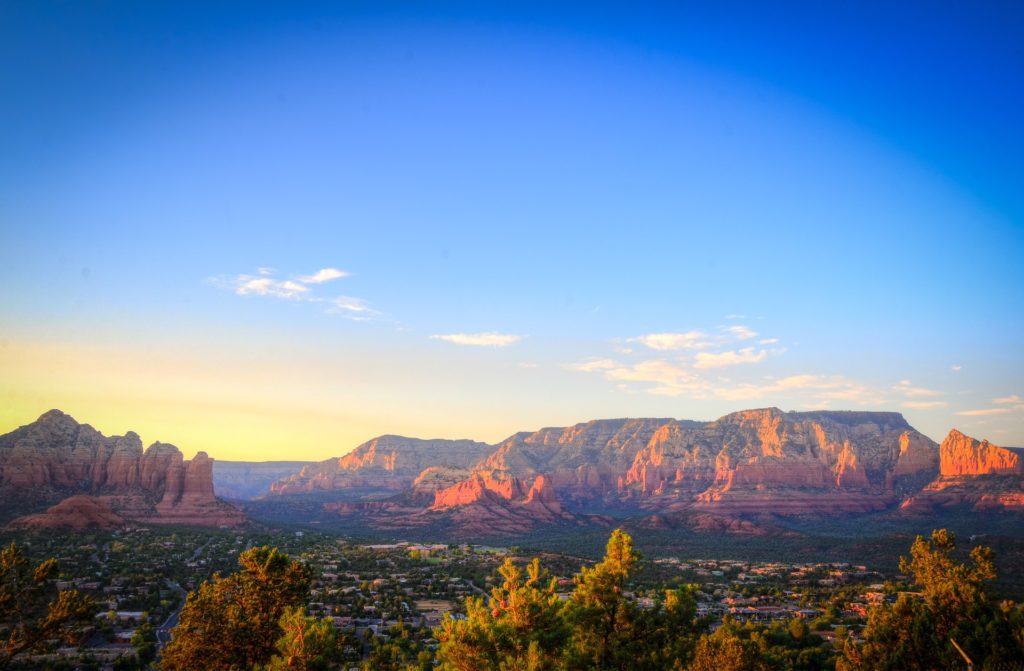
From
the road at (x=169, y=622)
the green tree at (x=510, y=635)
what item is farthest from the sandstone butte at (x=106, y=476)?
the green tree at (x=510, y=635)

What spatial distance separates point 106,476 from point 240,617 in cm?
13458

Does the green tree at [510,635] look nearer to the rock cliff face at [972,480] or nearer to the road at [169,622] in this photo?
the road at [169,622]

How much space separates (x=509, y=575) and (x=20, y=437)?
147651mm

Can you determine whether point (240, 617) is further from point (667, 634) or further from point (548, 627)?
point (667, 634)

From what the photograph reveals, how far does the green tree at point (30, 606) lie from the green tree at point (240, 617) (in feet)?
10.8

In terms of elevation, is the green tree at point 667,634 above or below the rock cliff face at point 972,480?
above

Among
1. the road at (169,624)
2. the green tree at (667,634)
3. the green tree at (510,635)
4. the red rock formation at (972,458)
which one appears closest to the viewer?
the green tree at (510,635)

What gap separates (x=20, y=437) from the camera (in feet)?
436

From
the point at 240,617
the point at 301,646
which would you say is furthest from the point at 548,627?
the point at 240,617

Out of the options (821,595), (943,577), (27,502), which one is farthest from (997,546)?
(27,502)

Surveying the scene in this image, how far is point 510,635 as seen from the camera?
78.4 feet

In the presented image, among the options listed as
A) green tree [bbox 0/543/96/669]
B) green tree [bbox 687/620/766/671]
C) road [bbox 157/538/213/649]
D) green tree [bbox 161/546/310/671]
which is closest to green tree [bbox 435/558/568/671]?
green tree [bbox 687/620/766/671]

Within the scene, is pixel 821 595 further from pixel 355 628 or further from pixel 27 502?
pixel 27 502

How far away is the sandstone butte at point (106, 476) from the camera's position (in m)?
118
